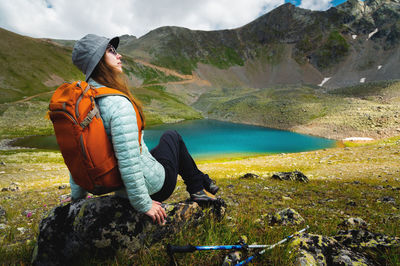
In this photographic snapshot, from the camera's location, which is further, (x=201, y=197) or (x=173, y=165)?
(x=201, y=197)

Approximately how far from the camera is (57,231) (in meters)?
3.21

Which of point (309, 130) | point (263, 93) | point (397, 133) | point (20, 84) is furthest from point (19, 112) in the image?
point (397, 133)

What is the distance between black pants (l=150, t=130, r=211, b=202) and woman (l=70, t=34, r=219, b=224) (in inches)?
0.8

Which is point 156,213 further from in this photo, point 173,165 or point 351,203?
point 351,203

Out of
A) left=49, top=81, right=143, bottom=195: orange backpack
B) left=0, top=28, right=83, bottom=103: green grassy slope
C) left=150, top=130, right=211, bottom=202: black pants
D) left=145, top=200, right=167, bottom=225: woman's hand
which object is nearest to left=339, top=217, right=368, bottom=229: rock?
left=150, top=130, right=211, bottom=202: black pants

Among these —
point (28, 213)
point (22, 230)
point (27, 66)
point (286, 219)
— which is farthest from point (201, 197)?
point (27, 66)

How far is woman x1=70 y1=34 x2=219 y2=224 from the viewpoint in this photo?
3.02m

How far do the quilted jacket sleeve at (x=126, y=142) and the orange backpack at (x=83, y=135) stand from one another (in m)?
0.14

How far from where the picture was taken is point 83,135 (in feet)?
9.11

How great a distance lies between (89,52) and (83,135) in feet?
4.88

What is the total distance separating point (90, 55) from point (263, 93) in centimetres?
12193

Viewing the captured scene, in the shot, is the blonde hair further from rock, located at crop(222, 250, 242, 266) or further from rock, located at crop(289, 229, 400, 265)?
rock, located at crop(289, 229, 400, 265)

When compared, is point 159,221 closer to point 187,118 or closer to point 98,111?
point 98,111

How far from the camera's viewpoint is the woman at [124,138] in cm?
302
